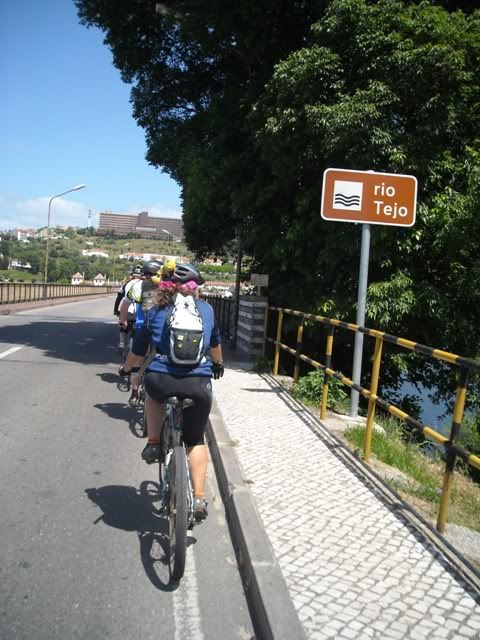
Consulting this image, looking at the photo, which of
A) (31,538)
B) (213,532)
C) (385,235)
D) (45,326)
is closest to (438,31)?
(385,235)

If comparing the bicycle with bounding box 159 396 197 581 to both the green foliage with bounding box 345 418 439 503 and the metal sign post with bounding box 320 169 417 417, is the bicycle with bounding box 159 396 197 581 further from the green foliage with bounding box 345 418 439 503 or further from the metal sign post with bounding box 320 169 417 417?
the metal sign post with bounding box 320 169 417 417

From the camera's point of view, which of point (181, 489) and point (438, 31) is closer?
point (181, 489)

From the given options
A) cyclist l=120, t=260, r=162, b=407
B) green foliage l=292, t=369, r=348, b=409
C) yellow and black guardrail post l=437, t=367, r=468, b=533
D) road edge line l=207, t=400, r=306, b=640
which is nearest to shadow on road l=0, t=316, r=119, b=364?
cyclist l=120, t=260, r=162, b=407

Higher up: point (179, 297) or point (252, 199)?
point (252, 199)

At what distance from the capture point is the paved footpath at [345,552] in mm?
3119

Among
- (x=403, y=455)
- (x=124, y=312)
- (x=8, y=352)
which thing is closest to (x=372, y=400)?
(x=403, y=455)

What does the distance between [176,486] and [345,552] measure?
1185 millimetres

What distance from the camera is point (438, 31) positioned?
9.52 metres

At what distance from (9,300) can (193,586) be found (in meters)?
30.3

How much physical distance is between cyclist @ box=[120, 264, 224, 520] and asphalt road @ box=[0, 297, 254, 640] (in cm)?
49

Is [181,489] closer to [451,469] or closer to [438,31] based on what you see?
[451,469]

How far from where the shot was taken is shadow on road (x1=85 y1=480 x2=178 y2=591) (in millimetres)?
3774

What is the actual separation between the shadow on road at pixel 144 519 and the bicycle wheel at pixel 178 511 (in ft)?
0.42

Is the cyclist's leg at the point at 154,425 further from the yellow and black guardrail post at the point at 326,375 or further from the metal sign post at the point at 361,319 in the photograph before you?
the metal sign post at the point at 361,319
